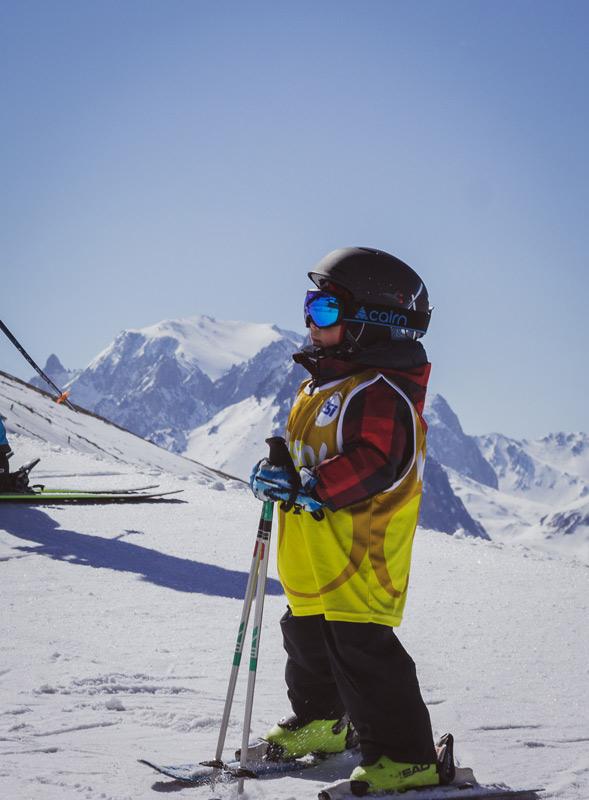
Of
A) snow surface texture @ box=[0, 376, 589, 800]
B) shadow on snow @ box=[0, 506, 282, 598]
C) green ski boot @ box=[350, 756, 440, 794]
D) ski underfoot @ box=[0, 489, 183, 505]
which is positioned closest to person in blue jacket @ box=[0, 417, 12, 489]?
ski underfoot @ box=[0, 489, 183, 505]

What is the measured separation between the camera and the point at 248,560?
8.02 metres

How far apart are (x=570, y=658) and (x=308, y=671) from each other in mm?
2626

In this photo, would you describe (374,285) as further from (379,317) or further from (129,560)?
(129,560)

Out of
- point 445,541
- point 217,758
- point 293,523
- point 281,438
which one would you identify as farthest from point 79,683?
point 445,541

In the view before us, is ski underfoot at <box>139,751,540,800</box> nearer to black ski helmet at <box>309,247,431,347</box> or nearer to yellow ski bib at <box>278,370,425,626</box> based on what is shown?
yellow ski bib at <box>278,370,425,626</box>

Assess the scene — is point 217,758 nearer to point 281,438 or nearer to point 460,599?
point 281,438

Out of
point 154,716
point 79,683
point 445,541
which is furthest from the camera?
point 445,541

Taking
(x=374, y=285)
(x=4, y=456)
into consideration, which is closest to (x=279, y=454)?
(x=374, y=285)

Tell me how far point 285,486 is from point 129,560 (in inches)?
202

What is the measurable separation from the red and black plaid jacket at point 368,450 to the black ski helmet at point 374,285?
0.31 m

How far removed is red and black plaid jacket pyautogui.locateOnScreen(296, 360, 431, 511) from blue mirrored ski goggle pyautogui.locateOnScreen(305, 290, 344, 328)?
0.40m

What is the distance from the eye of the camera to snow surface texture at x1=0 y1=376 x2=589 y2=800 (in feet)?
10.9

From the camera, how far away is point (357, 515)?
3.15m

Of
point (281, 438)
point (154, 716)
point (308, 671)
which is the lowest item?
point (154, 716)
